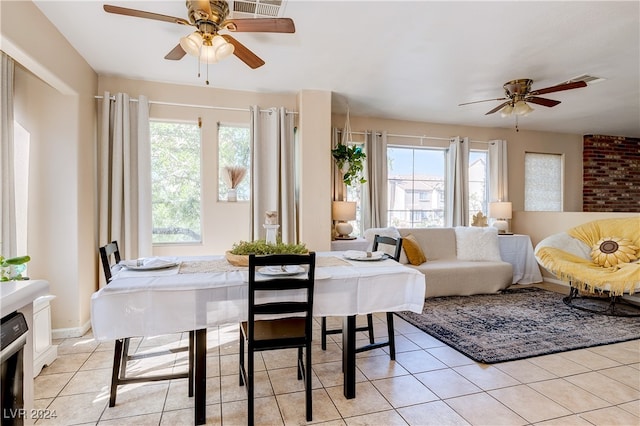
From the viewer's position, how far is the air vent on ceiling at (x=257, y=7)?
2359 mm

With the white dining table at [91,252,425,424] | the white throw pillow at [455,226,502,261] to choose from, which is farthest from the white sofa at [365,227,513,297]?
the white dining table at [91,252,425,424]

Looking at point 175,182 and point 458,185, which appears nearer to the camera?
point 175,182

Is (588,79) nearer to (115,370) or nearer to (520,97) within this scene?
(520,97)

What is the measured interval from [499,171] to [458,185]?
2.94 ft

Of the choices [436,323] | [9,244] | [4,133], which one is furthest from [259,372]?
[4,133]

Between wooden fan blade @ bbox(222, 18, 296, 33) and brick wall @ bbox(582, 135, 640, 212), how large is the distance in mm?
7025

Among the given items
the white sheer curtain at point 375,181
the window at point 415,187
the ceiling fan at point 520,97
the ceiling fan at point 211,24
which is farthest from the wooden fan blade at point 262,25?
the window at point 415,187

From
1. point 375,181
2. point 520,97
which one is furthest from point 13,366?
point 375,181

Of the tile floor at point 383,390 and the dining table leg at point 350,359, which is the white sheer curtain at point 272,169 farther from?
the dining table leg at point 350,359

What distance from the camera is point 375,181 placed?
214 inches

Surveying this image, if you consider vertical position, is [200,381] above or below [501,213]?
below

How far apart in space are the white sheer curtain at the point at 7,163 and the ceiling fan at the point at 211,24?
1348 mm

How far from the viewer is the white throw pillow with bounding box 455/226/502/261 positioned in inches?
187

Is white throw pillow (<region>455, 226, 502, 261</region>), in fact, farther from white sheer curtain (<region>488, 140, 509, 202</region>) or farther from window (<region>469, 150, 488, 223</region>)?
white sheer curtain (<region>488, 140, 509, 202</region>)
